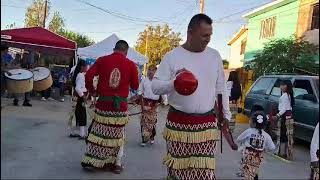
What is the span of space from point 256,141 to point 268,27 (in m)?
23.1

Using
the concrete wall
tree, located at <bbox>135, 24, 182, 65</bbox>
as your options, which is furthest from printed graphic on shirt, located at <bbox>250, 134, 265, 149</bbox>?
tree, located at <bbox>135, 24, 182, 65</bbox>

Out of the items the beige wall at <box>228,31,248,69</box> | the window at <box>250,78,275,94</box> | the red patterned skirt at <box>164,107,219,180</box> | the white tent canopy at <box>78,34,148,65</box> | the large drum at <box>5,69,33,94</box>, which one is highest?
the beige wall at <box>228,31,248,69</box>

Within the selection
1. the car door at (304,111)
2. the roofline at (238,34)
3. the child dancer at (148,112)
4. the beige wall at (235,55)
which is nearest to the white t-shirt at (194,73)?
the child dancer at (148,112)

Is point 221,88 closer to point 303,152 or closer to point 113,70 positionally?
point 113,70

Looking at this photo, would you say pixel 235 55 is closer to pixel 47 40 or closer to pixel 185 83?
pixel 47 40

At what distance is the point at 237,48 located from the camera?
3928 centimetres

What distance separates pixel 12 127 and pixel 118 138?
175 inches

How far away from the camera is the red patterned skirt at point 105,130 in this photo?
6.36 m

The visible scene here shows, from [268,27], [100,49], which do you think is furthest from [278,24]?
[100,49]

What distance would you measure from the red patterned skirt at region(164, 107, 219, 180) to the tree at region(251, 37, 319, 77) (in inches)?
407

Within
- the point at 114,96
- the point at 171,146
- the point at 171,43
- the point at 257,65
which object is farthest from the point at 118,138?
the point at 171,43

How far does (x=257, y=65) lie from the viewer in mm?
18234

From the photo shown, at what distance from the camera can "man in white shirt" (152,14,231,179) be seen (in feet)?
13.3

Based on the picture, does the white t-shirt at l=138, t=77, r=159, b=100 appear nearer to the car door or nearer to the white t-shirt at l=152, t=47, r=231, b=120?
the car door
